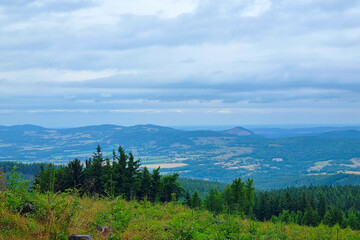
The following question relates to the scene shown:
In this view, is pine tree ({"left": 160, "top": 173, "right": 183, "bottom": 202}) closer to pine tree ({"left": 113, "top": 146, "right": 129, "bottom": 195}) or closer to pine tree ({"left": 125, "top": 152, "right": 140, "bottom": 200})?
pine tree ({"left": 125, "top": 152, "right": 140, "bottom": 200})

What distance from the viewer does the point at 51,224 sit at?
891 cm

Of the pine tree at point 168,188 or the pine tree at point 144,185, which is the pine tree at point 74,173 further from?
the pine tree at point 168,188

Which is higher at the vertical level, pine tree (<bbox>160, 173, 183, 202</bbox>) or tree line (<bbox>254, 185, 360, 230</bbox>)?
pine tree (<bbox>160, 173, 183, 202</bbox>)

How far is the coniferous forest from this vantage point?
988cm

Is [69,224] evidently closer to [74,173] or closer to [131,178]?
[131,178]

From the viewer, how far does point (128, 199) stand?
41469 millimetres

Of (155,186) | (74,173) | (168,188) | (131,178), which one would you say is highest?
(74,173)

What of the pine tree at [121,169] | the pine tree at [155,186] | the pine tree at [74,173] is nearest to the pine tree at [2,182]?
the pine tree at [121,169]

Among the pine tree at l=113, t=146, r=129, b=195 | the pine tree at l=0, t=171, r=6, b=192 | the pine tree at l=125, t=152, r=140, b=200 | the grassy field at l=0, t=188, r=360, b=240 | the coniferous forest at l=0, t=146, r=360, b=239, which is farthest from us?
the pine tree at l=125, t=152, r=140, b=200

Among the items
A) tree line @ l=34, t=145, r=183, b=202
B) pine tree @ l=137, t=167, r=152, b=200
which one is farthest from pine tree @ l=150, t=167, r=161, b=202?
pine tree @ l=137, t=167, r=152, b=200

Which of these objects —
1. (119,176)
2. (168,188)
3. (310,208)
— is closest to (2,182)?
(119,176)

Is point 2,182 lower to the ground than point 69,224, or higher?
higher

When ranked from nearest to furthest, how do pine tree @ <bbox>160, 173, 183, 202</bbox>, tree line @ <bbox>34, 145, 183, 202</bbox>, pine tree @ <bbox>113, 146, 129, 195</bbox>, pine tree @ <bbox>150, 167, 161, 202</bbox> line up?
tree line @ <bbox>34, 145, 183, 202</bbox>
pine tree @ <bbox>113, 146, 129, 195</bbox>
pine tree @ <bbox>150, 167, 161, 202</bbox>
pine tree @ <bbox>160, 173, 183, 202</bbox>

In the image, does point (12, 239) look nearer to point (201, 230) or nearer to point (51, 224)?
point (51, 224)
